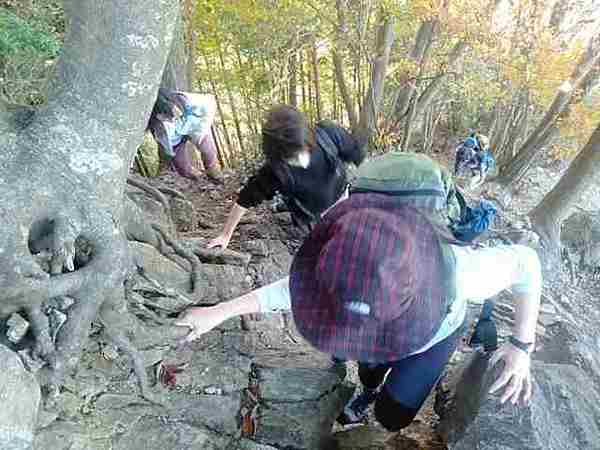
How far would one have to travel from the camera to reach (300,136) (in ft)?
10.3

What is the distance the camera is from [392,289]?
161 centimetres

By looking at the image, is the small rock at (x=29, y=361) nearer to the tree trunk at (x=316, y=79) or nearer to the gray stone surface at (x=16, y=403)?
the gray stone surface at (x=16, y=403)

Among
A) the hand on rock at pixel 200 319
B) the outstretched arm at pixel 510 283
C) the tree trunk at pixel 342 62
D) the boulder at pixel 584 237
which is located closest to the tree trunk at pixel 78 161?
the hand on rock at pixel 200 319

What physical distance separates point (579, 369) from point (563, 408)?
67 centimetres

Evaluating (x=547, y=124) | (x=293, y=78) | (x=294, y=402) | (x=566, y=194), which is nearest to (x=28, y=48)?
(x=294, y=402)

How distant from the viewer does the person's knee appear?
2.63 metres

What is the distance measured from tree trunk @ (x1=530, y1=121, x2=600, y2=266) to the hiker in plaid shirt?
4.39 metres

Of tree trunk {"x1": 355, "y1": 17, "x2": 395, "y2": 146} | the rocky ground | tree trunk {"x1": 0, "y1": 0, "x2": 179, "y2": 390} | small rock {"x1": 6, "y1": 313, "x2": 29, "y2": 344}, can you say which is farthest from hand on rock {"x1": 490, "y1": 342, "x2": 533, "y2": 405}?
tree trunk {"x1": 355, "y1": 17, "x2": 395, "y2": 146}

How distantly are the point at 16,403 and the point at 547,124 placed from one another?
8184 mm

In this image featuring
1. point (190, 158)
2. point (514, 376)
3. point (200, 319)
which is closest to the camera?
point (514, 376)

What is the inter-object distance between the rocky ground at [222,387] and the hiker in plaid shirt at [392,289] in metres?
0.38

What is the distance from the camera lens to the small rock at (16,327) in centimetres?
205

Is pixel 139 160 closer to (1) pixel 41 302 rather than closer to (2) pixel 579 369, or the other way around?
(1) pixel 41 302

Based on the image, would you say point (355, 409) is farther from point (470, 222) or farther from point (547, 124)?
point (547, 124)
